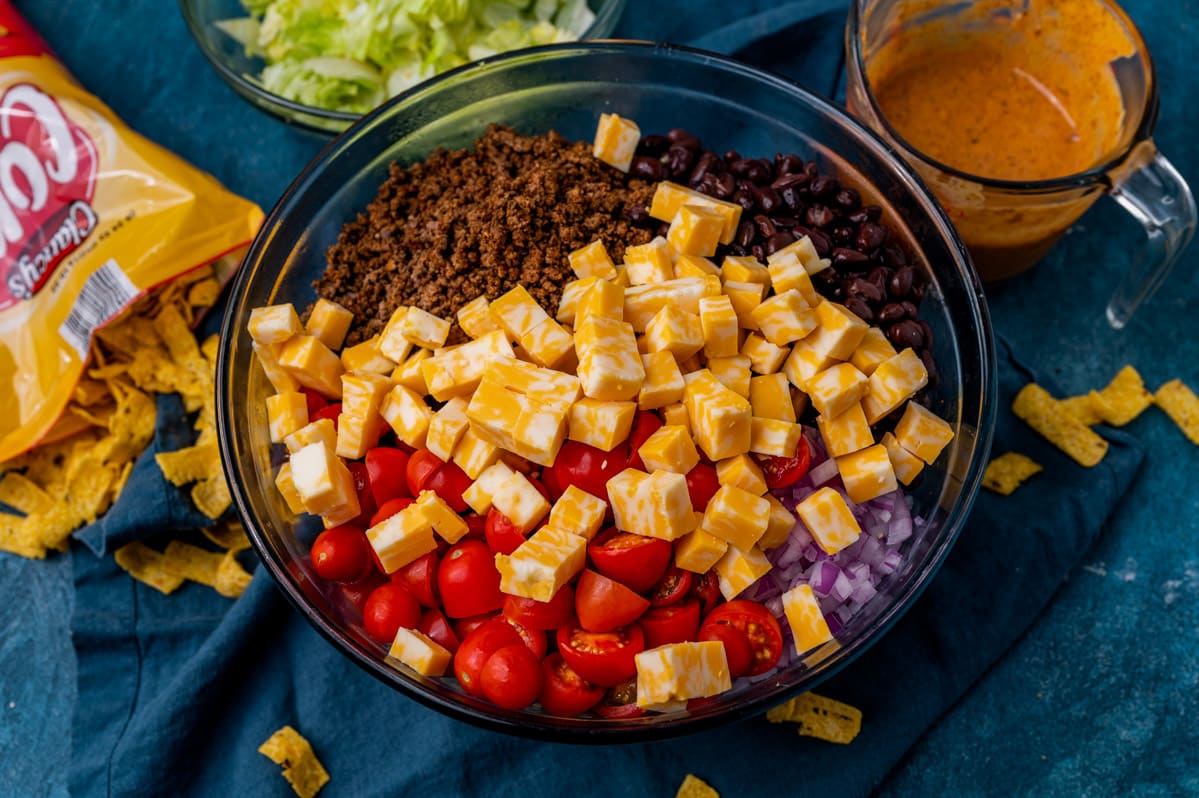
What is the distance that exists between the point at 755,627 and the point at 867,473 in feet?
1.11

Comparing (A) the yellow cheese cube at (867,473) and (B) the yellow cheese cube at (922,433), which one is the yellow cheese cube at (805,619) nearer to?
(A) the yellow cheese cube at (867,473)

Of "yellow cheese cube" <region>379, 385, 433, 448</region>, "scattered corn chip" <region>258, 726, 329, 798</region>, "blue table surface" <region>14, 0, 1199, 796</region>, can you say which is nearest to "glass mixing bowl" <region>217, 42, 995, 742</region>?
"yellow cheese cube" <region>379, 385, 433, 448</region>

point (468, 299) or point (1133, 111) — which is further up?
point (1133, 111)

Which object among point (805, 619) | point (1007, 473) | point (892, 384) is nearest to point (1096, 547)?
point (1007, 473)

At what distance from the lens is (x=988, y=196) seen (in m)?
2.20

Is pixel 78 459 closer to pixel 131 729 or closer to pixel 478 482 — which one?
pixel 131 729

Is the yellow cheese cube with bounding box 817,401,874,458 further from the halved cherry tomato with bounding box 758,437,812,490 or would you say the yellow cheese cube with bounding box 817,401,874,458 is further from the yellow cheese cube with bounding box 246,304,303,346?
the yellow cheese cube with bounding box 246,304,303,346

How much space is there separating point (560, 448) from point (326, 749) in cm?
Result: 94

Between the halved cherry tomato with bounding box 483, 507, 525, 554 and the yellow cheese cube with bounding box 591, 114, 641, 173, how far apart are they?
78 cm

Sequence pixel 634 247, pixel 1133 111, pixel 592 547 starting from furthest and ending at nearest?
pixel 1133 111 → pixel 634 247 → pixel 592 547

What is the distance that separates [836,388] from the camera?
1.75 metres

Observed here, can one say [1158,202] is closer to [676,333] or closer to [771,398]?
[771,398]

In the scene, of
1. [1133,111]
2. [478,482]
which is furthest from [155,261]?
[1133,111]

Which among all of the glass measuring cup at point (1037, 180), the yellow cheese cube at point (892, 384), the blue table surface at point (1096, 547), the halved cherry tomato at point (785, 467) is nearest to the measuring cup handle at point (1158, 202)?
the glass measuring cup at point (1037, 180)
